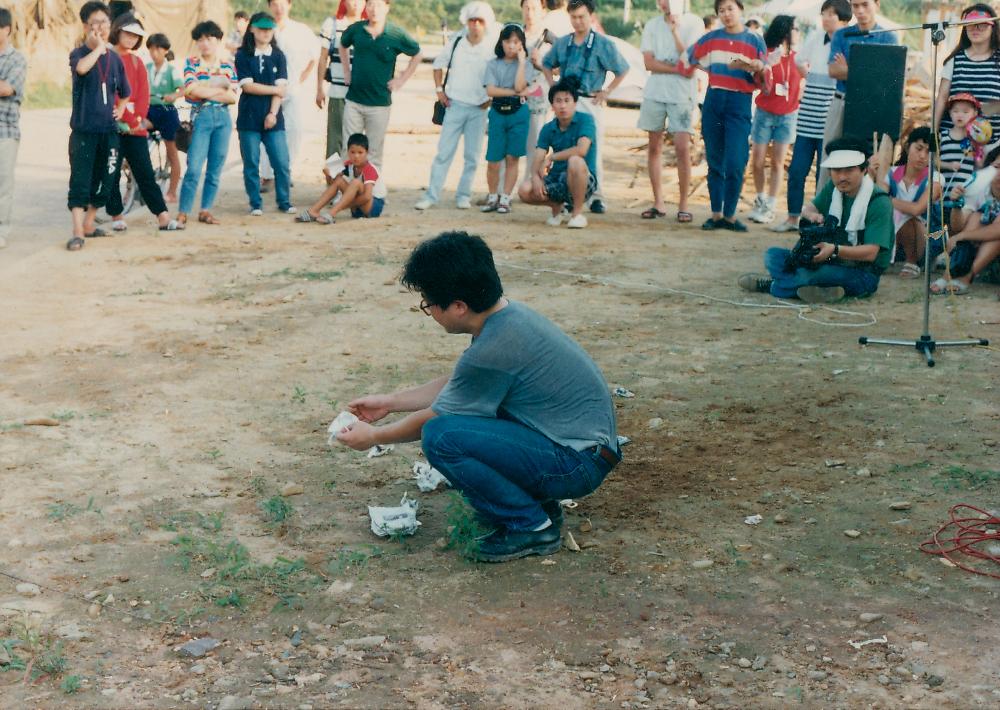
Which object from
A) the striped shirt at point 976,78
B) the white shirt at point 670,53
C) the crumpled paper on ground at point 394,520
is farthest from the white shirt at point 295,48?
the crumpled paper on ground at point 394,520

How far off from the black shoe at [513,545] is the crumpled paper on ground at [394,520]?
300 mm

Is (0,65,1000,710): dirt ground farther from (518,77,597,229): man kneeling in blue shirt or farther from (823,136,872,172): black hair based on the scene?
(518,77,597,229): man kneeling in blue shirt

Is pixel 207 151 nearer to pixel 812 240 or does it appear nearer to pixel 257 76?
pixel 257 76

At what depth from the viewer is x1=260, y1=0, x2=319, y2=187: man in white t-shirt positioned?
39.5ft

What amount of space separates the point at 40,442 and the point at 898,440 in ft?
12.9

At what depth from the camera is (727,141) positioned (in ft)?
36.1

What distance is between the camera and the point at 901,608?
4.10 m

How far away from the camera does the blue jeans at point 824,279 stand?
8.41 m

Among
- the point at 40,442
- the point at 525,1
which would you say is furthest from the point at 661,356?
the point at 525,1

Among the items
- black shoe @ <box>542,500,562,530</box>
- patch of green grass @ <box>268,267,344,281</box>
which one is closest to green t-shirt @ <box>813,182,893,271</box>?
patch of green grass @ <box>268,267,344,281</box>

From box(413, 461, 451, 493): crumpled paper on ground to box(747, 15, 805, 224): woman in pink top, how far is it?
22.3 feet

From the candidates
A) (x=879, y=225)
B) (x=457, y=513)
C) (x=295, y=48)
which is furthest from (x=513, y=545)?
(x=295, y=48)

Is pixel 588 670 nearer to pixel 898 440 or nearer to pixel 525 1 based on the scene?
pixel 898 440

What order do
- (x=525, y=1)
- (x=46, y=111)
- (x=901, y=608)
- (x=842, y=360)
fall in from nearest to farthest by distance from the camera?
(x=901, y=608) < (x=842, y=360) < (x=525, y=1) < (x=46, y=111)
